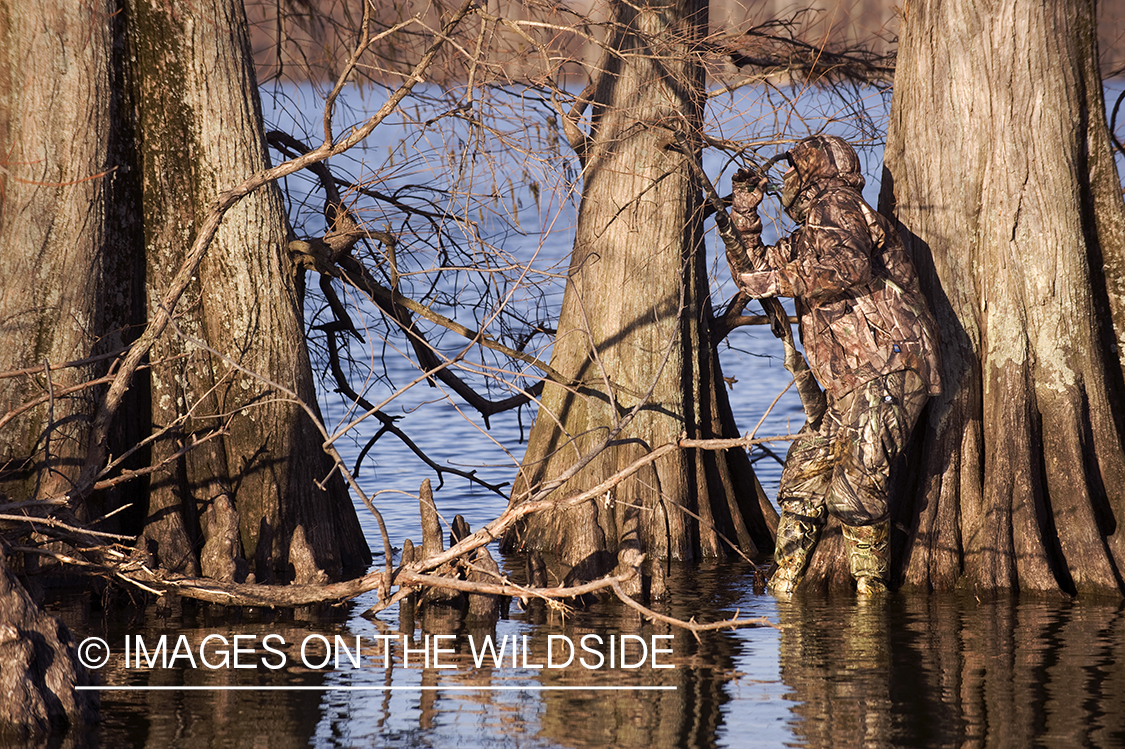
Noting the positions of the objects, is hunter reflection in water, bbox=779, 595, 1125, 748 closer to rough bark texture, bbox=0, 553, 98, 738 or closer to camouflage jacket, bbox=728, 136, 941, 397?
camouflage jacket, bbox=728, 136, 941, 397

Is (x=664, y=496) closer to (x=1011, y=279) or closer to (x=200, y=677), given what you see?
(x=1011, y=279)

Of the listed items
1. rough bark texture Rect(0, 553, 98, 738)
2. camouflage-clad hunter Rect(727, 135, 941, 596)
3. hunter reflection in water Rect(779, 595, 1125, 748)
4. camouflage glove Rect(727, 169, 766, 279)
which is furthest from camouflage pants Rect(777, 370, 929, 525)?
rough bark texture Rect(0, 553, 98, 738)

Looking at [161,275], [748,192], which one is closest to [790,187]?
[748,192]

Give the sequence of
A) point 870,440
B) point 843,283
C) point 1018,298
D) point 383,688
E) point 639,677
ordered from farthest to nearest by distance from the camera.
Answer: point 1018,298 → point 870,440 → point 843,283 → point 639,677 → point 383,688

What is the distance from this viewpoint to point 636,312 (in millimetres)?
8867

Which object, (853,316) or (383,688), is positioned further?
(853,316)

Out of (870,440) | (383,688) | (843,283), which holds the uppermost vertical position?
(843,283)

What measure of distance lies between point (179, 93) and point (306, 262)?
A: 1.26 m

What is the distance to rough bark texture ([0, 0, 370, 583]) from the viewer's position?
770cm

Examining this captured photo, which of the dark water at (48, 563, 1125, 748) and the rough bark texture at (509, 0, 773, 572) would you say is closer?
the dark water at (48, 563, 1125, 748)

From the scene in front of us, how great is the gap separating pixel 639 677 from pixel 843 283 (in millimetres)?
Result: 2511

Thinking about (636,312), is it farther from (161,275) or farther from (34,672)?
(34,672)

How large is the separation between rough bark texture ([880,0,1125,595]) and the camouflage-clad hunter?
42 cm

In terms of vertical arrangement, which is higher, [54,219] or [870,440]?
Result: [54,219]
